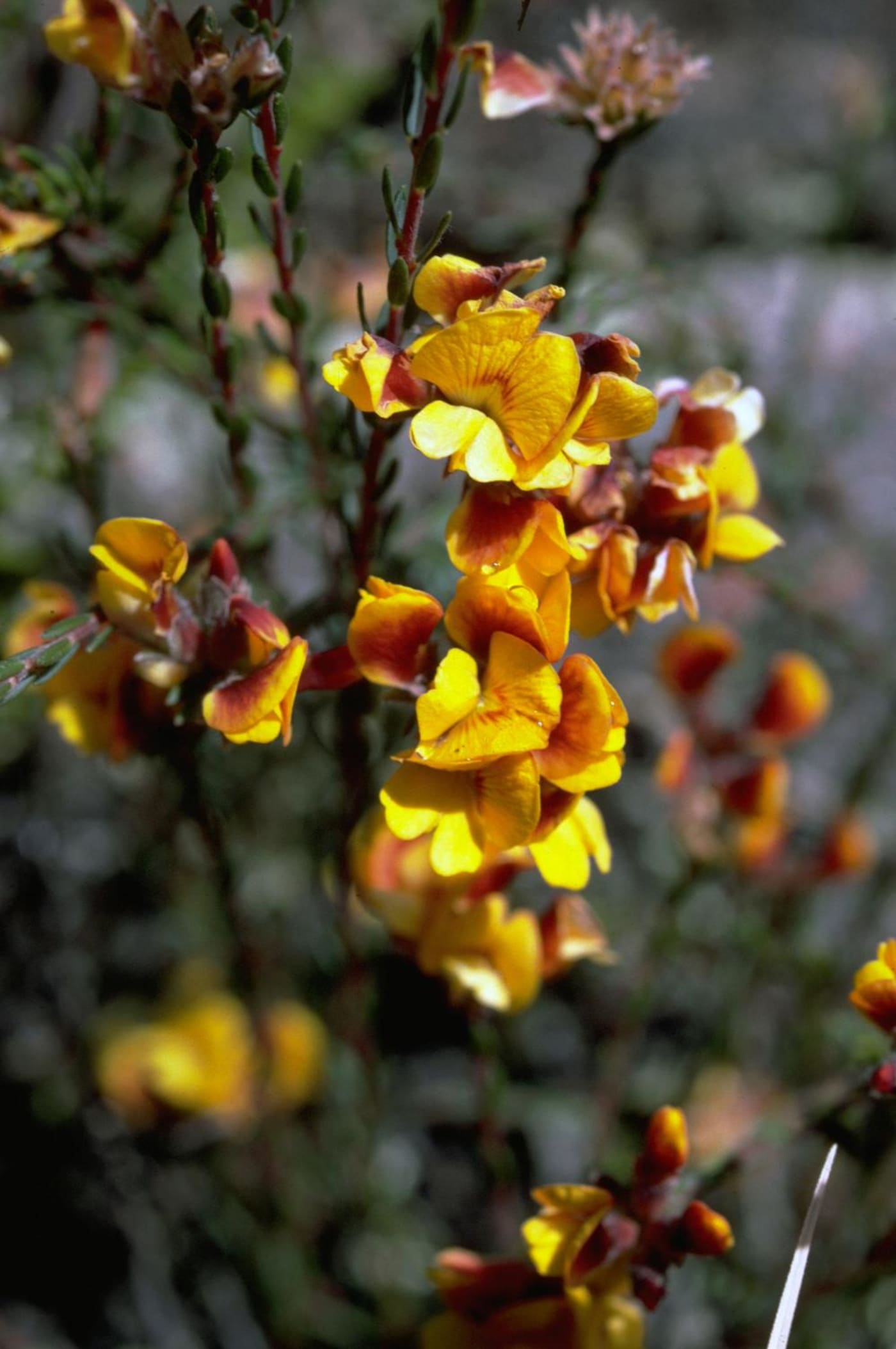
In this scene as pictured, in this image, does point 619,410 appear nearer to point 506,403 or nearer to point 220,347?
point 506,403

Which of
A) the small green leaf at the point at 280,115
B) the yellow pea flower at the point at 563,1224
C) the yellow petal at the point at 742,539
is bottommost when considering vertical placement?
the yellow pea flower at the point at 563,1224

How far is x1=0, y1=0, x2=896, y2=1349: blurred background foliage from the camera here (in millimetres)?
1355

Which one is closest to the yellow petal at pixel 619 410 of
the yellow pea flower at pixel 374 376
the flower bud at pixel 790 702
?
the yellow pea flower at pixel 374 376

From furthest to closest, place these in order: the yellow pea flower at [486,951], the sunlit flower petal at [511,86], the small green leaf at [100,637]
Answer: the yellow pea flower at [486,951] → the sunlit flower petal at [511,86] → the small green leaf at [100,637]

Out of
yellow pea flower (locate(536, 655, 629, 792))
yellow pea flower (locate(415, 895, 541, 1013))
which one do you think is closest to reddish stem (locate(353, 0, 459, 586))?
yellow pea flower (locate(536, 655, 629, 792))

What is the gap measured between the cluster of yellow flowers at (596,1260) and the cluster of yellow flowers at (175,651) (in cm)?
40

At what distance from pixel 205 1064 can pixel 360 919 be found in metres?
0.37

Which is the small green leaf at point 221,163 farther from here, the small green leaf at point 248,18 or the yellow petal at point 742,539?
the yellow petal at point 742,539

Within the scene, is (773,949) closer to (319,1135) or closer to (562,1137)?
(562,1137)

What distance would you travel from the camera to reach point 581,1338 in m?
0.89

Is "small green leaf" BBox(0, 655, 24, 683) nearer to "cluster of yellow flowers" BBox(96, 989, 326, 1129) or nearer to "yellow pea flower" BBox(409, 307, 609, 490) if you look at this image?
"yellow pea flower" BBox(409, 307, 609, 490)

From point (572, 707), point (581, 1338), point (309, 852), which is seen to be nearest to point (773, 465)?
point (309, 852)

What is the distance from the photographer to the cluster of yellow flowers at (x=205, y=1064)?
166 centimetres

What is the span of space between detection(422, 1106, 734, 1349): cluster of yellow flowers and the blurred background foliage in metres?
0.24
